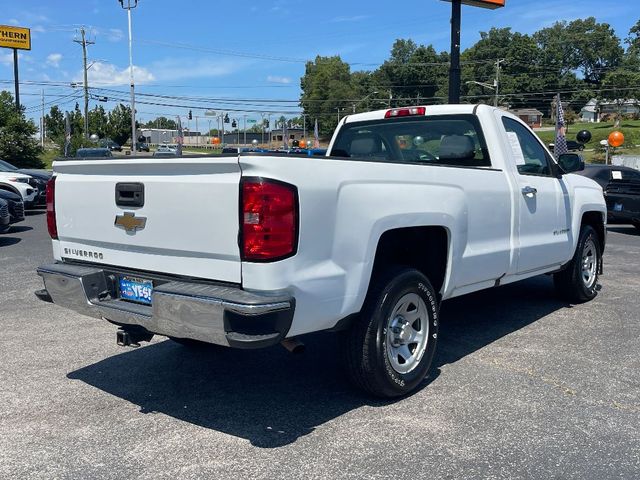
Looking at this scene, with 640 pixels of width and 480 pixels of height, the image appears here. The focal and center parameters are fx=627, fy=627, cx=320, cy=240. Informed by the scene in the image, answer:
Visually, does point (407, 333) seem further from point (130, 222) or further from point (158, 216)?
point (130, 222)

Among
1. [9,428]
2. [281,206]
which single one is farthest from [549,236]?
[9,428]

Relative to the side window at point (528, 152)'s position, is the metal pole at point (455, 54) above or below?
above

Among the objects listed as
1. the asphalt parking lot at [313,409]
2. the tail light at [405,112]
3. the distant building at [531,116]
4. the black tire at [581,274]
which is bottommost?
the asphalt parking lot at [313,409]

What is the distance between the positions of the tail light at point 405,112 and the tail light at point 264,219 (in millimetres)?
2760

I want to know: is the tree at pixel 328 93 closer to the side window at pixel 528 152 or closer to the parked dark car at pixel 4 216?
the parked dark car at pixel 4 216

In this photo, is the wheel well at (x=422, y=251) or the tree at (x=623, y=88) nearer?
the wheel well at (x=422, y=251)

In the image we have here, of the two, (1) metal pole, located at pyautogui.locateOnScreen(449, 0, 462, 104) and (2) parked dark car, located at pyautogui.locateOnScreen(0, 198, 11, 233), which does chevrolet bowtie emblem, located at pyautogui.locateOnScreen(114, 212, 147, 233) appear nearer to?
(2) parked dark car, located at pyautogui.locateOnScreen(0, 198, 11, 233)

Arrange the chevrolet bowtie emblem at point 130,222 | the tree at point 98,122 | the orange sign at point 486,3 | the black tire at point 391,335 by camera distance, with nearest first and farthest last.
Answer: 1. the chevrolet bowtie emblem at point 130,222
2. the black tire at point 391,335
3. the orange sign at point 486,3
4. the tree at point 98,122

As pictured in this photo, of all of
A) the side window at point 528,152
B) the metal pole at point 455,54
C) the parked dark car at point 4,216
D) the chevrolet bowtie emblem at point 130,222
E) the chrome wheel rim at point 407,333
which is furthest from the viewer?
the metal pole at point 455,54

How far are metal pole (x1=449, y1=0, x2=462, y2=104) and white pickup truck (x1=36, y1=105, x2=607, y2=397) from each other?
1167 cm

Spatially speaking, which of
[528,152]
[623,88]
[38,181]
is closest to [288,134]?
[623,88]

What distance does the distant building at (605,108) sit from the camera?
303 ft

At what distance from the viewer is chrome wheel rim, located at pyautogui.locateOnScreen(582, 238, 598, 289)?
7168mm

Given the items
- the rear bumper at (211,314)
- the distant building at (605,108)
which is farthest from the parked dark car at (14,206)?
the distant building at (605,108)
